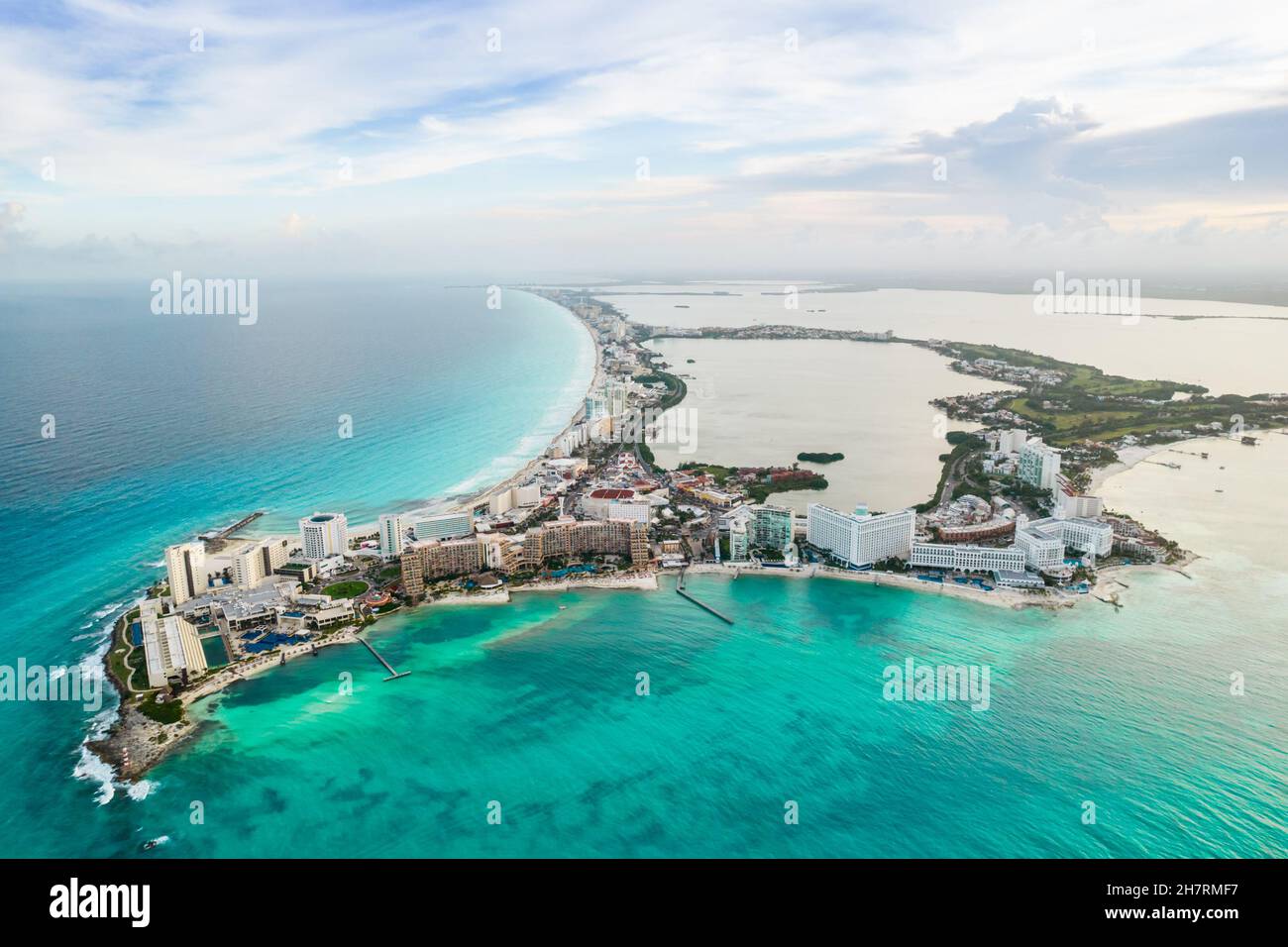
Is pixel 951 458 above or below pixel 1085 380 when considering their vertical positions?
below

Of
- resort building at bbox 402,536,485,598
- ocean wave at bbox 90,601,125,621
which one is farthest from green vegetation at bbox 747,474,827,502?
ocean wave at bbox 90,601,125,621

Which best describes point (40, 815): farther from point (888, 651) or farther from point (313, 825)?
point (888, 651)

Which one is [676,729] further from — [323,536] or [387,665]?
[323,536]

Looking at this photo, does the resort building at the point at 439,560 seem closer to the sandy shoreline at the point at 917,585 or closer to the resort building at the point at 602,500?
the resort building at the point at 602,500

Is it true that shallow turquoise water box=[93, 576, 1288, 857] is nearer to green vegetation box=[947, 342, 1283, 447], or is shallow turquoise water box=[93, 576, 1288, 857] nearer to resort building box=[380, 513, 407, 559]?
resort building box=[380, 513, 407, 559]

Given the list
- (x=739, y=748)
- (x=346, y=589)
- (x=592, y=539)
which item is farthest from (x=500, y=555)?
(x=739, y=748)

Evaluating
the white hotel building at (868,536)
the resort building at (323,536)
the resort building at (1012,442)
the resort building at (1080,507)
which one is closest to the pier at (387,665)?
the resort building at (323,536)

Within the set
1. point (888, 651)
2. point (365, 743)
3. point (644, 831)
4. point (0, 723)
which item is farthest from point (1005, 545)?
point (0, 723)
